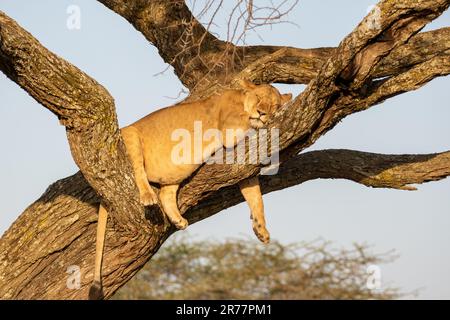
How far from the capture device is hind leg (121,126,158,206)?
601 cm

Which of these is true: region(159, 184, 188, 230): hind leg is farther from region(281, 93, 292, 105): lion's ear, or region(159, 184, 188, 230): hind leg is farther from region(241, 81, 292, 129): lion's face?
region(281, 93, 292, 105): lion's ear

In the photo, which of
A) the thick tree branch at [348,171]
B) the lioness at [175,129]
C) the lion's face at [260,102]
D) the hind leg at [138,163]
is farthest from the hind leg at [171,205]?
the lion's face at [260,102]

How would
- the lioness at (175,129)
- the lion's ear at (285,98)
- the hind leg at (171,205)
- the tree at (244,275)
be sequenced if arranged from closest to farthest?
1. the lioness at (175,129)
2. the hind leg at (171,205)
3. the lion's ear at (285,98)
4. the tree at (244,275)

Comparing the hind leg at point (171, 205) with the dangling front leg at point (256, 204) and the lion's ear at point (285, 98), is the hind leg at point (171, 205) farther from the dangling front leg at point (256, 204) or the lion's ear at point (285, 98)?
the lion's ear at point (285, 98)

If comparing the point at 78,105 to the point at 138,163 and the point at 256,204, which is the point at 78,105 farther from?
the point at 256,204

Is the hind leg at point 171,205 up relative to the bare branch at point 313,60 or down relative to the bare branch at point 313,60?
down

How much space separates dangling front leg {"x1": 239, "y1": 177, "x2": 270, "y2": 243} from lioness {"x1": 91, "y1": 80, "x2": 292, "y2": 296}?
1cm

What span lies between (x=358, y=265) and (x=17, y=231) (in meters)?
11.2

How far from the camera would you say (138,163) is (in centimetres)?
614

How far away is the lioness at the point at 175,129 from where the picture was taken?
6230 millimetres

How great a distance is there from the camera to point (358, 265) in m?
17.0

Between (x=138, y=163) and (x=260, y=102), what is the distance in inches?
36.9

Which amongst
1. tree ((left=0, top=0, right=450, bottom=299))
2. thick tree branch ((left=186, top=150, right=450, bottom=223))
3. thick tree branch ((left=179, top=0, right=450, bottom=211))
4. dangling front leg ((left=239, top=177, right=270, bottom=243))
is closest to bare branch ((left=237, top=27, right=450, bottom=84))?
tree ((left=0, top=0, right=450, bottom=299))
